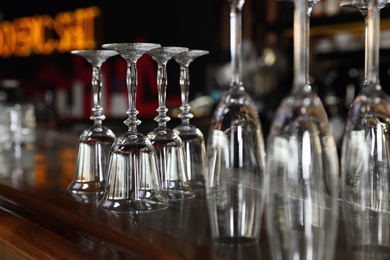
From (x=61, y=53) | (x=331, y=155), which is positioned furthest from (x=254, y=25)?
(x=331, y=155)

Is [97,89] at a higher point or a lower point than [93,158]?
higher

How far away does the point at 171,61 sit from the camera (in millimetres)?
5828

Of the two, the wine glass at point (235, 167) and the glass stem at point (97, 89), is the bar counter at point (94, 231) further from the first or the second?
the glass stem at point (97, 89)

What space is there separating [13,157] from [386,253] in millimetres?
1608

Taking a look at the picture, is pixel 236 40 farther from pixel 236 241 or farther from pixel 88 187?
pixel 88 187

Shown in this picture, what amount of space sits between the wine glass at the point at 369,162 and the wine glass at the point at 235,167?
124 mm

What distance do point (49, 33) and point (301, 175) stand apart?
6.17 metres

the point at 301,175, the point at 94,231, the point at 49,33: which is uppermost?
the point at 49,33

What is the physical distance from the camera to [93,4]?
616 cm

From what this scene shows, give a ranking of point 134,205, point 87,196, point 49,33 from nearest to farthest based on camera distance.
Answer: point 134,205 → point 87,196 → point 49,33

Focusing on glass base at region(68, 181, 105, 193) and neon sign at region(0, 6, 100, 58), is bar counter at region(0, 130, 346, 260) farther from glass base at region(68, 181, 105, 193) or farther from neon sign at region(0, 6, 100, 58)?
neon sign at region(0, 6, 100, 58)

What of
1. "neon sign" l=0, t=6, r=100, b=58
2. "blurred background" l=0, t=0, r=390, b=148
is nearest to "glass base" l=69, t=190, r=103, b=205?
"blurred background" l=0, t=0, r=390, b=148

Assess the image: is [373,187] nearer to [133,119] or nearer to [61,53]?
[133,119]

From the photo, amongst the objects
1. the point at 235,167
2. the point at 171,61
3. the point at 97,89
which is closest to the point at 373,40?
the point at 235,167
